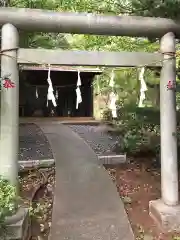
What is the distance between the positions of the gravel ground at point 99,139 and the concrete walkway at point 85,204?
34.7 inches

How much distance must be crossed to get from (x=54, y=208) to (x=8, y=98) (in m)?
2.19

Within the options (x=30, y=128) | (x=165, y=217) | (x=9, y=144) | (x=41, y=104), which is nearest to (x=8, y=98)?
(x=9, y=144)

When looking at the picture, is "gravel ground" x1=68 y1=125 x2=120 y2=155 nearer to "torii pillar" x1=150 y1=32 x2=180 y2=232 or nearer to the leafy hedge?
the leafy hedge

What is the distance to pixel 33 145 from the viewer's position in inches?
407

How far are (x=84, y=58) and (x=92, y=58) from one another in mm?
122

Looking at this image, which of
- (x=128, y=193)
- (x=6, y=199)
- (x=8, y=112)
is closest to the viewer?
(x=6, y=199)

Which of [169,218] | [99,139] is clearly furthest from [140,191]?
[99,139]

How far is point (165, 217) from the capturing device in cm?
482

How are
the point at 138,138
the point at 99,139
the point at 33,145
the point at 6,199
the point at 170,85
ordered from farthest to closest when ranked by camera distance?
the point at 99,139, the point at 33,145, the point at 138,138, the point at 170,85, the point at 6,199

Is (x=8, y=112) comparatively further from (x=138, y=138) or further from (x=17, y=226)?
(x=138, y=138)

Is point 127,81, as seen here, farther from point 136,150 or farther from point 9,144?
point 9,144

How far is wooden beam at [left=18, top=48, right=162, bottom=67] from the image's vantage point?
450cm

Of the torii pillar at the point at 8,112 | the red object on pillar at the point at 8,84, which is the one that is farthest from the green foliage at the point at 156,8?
the red object on pillar at the point at 8,84

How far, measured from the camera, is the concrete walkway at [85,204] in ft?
→ 15.3
